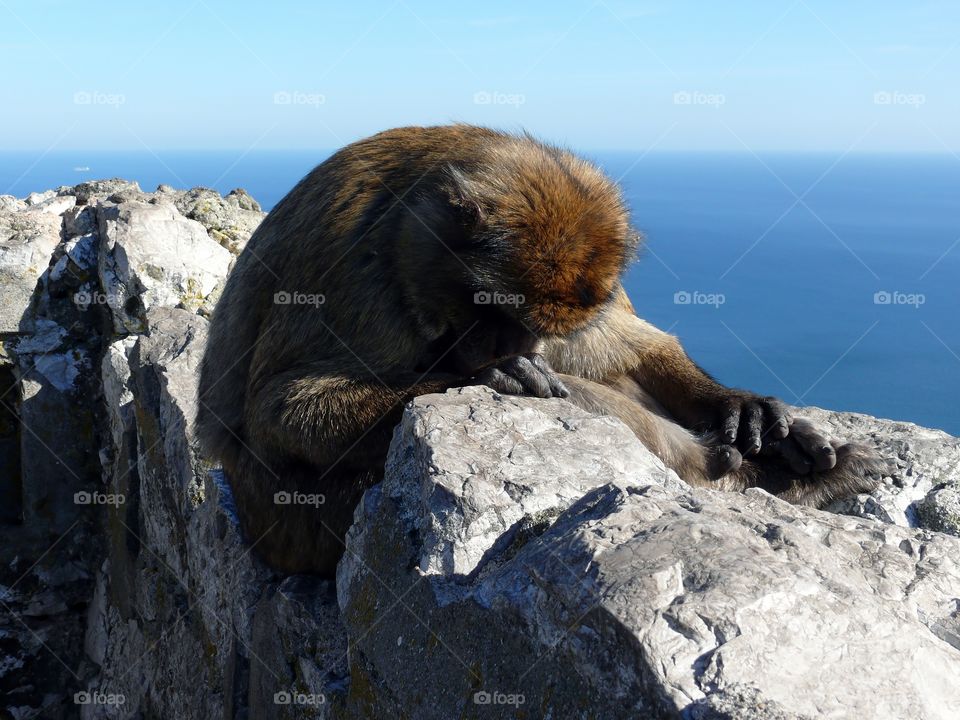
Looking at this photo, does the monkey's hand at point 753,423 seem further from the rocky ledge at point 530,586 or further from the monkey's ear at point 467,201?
the monkey's ear at point 467,201

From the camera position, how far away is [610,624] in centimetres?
129

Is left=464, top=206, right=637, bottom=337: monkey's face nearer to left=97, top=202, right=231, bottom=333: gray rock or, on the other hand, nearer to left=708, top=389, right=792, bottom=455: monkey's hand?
left=708, top=389, right=792, bottom=455: monkey's hand

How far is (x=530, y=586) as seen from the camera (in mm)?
1499

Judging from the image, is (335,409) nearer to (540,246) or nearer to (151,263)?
(540,246)

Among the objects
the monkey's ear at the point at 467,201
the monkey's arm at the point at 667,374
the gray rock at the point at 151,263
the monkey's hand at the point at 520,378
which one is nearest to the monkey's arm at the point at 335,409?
the monkey's hand at the point at 520,378

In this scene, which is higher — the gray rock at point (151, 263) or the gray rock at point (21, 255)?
the gray rock at point (151, 263)

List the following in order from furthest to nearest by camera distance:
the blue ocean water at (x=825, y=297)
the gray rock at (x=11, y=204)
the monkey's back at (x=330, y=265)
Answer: the blue ocean water at (x=825, y=297), the gray rock at (x=11, y=204), the monkey's back at (x=330, y=265)

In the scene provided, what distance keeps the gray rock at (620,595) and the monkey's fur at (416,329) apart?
38 cm

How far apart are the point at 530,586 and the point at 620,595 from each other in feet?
0.75

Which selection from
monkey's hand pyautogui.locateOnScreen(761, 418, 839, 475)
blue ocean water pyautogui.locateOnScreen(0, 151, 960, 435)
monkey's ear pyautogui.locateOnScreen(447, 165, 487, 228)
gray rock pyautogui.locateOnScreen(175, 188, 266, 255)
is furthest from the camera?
blue ocean water pyautogui.locateOnScreen(0, 151, 960, 435)

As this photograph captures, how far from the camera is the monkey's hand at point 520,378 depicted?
2.42 meters

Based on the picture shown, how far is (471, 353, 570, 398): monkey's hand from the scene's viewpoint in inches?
95.4

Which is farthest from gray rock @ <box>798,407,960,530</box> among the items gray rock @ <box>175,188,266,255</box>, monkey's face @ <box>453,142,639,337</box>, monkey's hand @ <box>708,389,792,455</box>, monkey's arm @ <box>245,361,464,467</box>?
gray rock @ <box>175,188,266,255</box>

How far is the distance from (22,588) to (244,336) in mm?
3395
